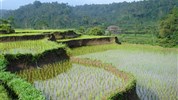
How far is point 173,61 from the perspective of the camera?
62.3 feet

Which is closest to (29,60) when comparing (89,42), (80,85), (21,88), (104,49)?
(80,85)

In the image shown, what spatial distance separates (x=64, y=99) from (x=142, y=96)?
2974 mm

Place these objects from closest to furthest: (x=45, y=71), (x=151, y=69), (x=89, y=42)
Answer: (x=45, y=71)
(x=151, y=69)
(x=89, y=42)

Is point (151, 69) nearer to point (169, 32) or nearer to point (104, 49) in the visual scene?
point (104, 49)

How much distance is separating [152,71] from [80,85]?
5012mm

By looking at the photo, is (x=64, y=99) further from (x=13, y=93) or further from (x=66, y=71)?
(x=66, y=71)

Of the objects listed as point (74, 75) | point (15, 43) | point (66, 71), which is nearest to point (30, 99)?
point (74, 75)

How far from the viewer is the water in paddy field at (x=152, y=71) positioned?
1177cm

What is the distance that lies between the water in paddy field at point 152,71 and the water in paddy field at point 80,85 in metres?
1.19

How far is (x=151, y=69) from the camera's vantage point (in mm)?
16375

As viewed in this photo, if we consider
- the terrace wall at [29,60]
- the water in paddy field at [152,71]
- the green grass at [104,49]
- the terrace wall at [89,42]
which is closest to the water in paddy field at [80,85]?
the water in paddy field at [152,71]

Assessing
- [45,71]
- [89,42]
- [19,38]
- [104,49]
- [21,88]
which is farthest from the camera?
[89,42]

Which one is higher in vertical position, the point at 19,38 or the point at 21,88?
the point at 19,38

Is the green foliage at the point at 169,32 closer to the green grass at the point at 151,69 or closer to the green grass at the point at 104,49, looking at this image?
the green grass at the point at 104,49
